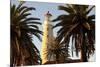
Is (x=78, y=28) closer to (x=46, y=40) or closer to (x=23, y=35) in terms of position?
(x=46, y=40)

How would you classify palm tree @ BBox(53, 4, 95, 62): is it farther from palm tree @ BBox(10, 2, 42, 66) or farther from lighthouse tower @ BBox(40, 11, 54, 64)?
palm tree @ BBox(10, 2, 42, 66)

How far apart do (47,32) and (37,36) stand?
11 centimetres

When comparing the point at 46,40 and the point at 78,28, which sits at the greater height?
the point at 78,28

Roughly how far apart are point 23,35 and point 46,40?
226 millimetres

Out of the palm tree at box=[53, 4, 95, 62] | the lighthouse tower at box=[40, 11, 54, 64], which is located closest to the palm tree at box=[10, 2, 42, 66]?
the lighthouse tower at box=[40, 11, 54, 64]

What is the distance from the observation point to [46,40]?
6.23 ft

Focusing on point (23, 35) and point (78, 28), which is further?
point (78, 28)

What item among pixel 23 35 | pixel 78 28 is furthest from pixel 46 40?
pixel 78 28

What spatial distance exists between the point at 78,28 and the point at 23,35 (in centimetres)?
56

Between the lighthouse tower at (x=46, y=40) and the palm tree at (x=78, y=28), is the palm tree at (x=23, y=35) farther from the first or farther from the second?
the palm tree at (x=78, y=28)

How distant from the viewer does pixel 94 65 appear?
2039 millimetres

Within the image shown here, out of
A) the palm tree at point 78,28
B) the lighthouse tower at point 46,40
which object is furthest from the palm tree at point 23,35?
the palm tree at point 78,28

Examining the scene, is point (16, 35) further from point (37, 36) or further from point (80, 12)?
point (80, 12)
